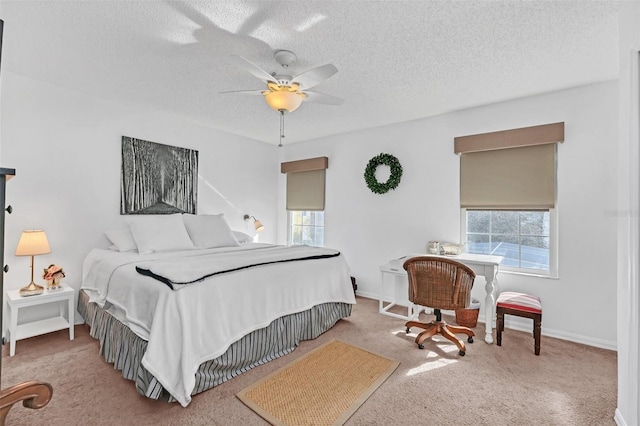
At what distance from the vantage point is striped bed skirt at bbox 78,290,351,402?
6.55 ft

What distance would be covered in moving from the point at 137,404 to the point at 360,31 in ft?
9.28

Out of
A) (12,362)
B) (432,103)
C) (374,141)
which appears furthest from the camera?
(374,141)

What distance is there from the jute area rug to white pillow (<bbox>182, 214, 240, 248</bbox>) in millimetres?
1809

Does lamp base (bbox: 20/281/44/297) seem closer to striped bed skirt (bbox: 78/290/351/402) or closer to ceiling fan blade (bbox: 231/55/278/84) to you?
striped bed skirt (bbox: 78/290/351/402)

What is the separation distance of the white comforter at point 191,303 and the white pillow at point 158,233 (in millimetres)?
182

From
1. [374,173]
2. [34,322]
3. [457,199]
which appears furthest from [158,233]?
[457,199]

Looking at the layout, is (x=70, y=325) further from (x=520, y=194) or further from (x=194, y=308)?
(x=520, y=194)

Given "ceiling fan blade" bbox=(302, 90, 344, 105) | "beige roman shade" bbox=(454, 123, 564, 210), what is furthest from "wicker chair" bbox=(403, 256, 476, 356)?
"ceiling fan blade" bbox=(302, 90, 344, 105)

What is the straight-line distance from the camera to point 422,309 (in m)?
3.75

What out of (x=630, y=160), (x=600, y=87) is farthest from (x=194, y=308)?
(x=600, y=87)

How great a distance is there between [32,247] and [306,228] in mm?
3478

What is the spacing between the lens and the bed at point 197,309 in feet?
6.19

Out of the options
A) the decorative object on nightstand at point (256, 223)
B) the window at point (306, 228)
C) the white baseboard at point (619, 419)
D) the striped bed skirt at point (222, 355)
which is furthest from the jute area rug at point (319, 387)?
the window at point (306, 228)

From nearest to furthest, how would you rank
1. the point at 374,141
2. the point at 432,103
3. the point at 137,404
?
1. the point at 137,404
2. the point at 432,103
3. the point at 374,141
